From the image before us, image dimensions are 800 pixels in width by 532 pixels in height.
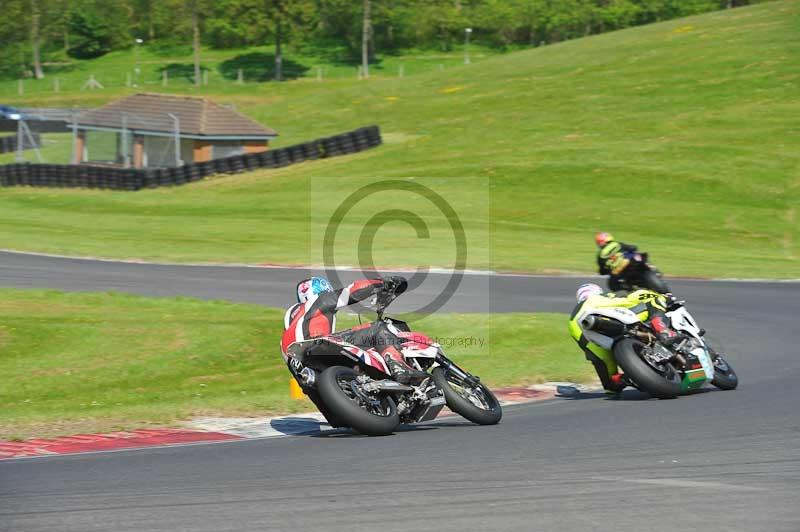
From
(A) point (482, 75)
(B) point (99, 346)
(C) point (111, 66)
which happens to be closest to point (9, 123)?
(A) point (482, 75)

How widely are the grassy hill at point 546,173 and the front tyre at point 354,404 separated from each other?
16106 millimetres

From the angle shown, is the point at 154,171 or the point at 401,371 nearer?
the point at 401,371

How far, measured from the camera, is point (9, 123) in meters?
63.2

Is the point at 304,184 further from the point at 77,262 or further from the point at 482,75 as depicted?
the point at 482,75

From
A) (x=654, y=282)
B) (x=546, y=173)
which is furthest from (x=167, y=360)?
(x=546, y=173)

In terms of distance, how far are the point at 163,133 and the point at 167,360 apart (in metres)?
33.9

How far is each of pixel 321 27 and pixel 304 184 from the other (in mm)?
63449

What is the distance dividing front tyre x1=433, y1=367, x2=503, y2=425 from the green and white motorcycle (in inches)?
76.0

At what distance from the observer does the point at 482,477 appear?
24.9 ft

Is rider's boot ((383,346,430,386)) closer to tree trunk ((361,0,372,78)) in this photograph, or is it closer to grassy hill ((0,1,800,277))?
grassy hill ((0,1,800,277))

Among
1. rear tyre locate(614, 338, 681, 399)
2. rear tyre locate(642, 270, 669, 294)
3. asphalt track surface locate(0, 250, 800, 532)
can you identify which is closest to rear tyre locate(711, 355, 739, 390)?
asphalt track surface locate(0, 250, 800, 532)

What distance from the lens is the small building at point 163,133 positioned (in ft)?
155

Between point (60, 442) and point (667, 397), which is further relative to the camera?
point (667, 397)

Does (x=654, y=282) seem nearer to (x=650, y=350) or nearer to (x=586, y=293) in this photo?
(x=586, y=293)
